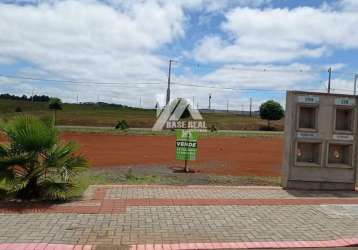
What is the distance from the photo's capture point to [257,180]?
1364 centimetres

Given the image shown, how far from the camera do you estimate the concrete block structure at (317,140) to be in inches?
464

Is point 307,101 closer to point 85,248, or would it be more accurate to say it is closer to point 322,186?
point 322,186

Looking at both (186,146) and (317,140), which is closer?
(317,140)

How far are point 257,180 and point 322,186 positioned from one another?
7.35 feet

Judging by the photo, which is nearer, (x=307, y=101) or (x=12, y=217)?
(x=12, y=217)

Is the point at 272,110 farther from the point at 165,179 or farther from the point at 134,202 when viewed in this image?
the point at 134,202

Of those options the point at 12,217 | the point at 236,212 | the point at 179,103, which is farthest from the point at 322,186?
the point at 179,103

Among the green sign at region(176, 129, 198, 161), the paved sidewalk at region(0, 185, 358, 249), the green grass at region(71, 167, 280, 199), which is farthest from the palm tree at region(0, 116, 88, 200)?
the green sign at region(176, 129, 198, 161)

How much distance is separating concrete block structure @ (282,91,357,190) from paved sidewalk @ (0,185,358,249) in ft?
3.61

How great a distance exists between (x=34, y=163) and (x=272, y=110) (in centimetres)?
7625

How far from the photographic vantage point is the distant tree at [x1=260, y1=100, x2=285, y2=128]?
8259 centimetres

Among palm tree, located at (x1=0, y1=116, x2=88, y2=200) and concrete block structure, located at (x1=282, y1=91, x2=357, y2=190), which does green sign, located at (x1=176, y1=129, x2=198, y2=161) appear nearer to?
concrete block structure, located at (x1=282, y1=91, x2=357, y2=190)

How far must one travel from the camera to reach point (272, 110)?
272 ft

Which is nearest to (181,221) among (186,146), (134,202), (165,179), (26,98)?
(134,202)
